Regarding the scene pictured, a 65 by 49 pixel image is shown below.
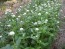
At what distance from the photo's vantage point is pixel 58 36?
12.7 feet

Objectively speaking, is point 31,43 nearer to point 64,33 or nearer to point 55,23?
point 55,23

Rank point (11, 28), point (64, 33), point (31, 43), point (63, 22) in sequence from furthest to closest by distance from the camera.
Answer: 1. point (63, 22)
2. point (64, 33)
3. point (11, 28)
4. point (31, 43)

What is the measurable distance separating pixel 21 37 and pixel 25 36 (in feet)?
0.46

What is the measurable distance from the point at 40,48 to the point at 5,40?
50 cm

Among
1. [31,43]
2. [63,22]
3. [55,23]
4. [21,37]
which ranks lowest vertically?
[63,22]

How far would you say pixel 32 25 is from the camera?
10.3 ft

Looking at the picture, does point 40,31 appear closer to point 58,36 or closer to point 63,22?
point 58,36

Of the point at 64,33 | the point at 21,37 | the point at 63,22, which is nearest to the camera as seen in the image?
the point at 21,37

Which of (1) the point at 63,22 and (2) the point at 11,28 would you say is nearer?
(2) the point at 11,28

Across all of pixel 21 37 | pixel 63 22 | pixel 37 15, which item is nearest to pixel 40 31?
pixel 21 37

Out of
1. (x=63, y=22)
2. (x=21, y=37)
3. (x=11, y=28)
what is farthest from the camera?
(x=63, y=22)

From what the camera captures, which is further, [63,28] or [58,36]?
[63,28]

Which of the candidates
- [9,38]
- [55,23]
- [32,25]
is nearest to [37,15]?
[55,23]

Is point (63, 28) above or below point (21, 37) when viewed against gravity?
below
